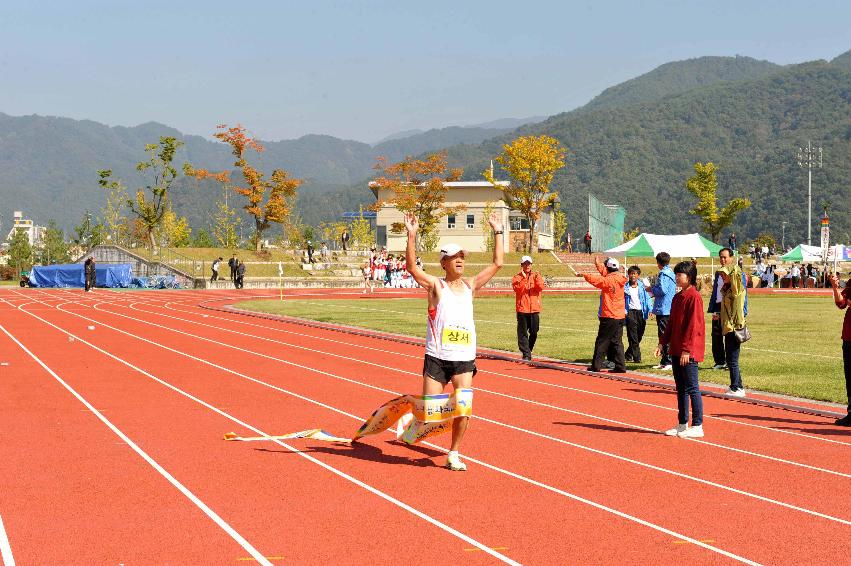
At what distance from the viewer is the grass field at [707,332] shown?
14914 mm

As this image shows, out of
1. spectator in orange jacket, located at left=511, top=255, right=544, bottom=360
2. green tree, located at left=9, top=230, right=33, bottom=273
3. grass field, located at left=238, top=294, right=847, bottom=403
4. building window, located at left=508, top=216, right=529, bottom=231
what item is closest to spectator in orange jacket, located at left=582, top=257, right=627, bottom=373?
grass field, located at left=238, top=294, right=847, bottom=403

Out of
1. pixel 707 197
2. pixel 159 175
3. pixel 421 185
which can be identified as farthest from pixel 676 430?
pixel 707 197

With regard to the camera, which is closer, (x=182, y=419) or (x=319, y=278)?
(x=182, y=419)

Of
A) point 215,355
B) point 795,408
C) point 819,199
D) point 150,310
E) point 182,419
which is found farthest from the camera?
point 819,199

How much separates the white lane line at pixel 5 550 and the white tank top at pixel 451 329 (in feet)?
11.6

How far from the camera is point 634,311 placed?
17.4m

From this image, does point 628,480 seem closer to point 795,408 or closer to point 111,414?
point 795,408

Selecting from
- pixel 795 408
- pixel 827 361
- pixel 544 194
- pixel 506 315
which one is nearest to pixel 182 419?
pixel 795 408

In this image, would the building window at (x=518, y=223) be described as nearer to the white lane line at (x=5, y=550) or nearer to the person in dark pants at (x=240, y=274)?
the person in dark pants at (x=240, y=274)

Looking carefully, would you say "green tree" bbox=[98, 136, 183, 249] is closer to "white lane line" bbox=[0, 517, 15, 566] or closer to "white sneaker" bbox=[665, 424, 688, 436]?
"white sneaker" bbox=[665, 424, 688, 436]

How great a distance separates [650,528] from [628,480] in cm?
150

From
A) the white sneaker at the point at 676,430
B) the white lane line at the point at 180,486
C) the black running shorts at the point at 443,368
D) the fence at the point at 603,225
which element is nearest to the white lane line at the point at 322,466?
the white lane line at the point at 180,486

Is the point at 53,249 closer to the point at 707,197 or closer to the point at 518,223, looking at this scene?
the point at 518,223

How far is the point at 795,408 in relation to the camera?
1198cm
